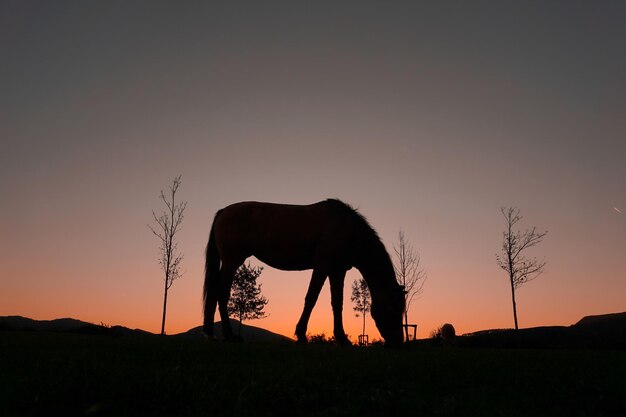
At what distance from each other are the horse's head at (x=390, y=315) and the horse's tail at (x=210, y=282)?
12.7 feet

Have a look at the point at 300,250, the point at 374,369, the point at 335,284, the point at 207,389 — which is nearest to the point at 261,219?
the point at 300,250

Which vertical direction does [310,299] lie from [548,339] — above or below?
above

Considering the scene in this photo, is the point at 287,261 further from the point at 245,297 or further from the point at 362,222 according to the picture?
the point at 245,297

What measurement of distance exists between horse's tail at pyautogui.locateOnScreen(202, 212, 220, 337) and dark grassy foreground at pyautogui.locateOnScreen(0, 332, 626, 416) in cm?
528

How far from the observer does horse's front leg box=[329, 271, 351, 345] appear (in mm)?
12000

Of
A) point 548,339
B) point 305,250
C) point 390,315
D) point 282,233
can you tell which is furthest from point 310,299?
point 548,339

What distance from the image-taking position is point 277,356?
7.30m

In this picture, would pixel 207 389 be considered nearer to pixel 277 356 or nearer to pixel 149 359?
pixel 149 359

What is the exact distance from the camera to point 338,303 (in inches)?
483

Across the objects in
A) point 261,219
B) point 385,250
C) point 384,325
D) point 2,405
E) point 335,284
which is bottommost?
point 2,405

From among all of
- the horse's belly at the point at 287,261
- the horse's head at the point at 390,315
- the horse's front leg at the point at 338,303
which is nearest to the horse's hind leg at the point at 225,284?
the horse's belly at the point at 287,261

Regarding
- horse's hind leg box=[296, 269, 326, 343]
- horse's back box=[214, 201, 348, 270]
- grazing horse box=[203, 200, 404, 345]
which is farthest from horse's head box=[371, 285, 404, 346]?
horse's back box=[214, 201, 348, 270]

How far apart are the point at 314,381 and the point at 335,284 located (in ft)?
24.4

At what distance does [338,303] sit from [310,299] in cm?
84
